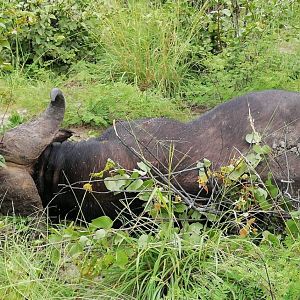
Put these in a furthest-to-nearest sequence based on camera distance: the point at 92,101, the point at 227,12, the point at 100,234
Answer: the point at 227,12 → the point at 92,101 → the point at 100,234

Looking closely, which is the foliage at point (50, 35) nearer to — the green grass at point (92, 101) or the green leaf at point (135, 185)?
the green grass at point (92, 101)

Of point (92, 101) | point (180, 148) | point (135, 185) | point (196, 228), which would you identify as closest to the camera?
point (196, 228)

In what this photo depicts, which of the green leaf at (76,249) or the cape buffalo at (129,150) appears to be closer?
the green leaf at (76,249)

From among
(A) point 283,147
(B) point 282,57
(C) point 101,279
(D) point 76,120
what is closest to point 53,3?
(D) point 76,120

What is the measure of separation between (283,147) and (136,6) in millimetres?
4050

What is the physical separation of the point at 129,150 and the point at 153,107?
6.89 ft

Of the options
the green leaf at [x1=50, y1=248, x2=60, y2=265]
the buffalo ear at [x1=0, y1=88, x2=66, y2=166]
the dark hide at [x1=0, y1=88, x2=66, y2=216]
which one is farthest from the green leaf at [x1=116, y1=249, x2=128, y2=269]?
the buffalo ear at [x1=0, y1=88, x2=66, y2=166]

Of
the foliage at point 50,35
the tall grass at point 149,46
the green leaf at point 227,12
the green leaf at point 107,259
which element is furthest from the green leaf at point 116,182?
the foliage at point 50,35

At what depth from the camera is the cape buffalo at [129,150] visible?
4785 millimetres

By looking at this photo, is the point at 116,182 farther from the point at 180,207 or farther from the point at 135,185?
the point at 180,207

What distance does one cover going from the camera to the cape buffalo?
15.7 feet

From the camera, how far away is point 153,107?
275 inches

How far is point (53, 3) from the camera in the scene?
27.9 ft

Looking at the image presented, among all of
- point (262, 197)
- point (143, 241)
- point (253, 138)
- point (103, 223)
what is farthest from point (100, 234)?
point (253, 138)
